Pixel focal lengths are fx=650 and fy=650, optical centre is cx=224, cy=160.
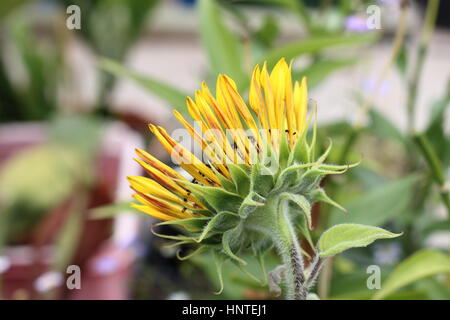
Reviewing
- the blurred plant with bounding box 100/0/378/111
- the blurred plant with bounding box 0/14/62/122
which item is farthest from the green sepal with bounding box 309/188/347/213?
the blurred plant with bounding box 0/14/62/122

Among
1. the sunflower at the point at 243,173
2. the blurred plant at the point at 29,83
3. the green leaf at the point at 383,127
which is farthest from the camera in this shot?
the blurred plant at the point at 29,83

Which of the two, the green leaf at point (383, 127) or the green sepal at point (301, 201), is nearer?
the green sepal at point (301, 201)

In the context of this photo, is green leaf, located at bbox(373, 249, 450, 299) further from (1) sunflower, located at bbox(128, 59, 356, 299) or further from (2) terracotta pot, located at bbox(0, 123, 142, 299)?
(2) terracotta pot, located at bbox(0, 123, 142, 299)

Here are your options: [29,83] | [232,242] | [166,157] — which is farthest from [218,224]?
[29,83]

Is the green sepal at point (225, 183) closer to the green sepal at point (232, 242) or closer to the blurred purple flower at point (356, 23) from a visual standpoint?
the green sepal at point (232, 242)

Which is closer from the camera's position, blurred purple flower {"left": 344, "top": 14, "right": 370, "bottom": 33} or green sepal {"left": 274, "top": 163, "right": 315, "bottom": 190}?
green sepal {"left": 274, "top": 163, "right": 315, "bottom": 190}

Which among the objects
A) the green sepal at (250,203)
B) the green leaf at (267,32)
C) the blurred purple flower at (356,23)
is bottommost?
the green sepal at (250,203)

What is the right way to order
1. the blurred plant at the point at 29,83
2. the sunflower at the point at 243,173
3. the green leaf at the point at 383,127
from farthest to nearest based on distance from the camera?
1. the blurred plant at the point at 29,83
2. the green leaf at the point at 383,127
3. the sunflower at the point at 243,173

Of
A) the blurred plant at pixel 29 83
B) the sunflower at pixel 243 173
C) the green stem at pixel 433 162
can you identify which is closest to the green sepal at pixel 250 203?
the sunflower at pixel 243 173
